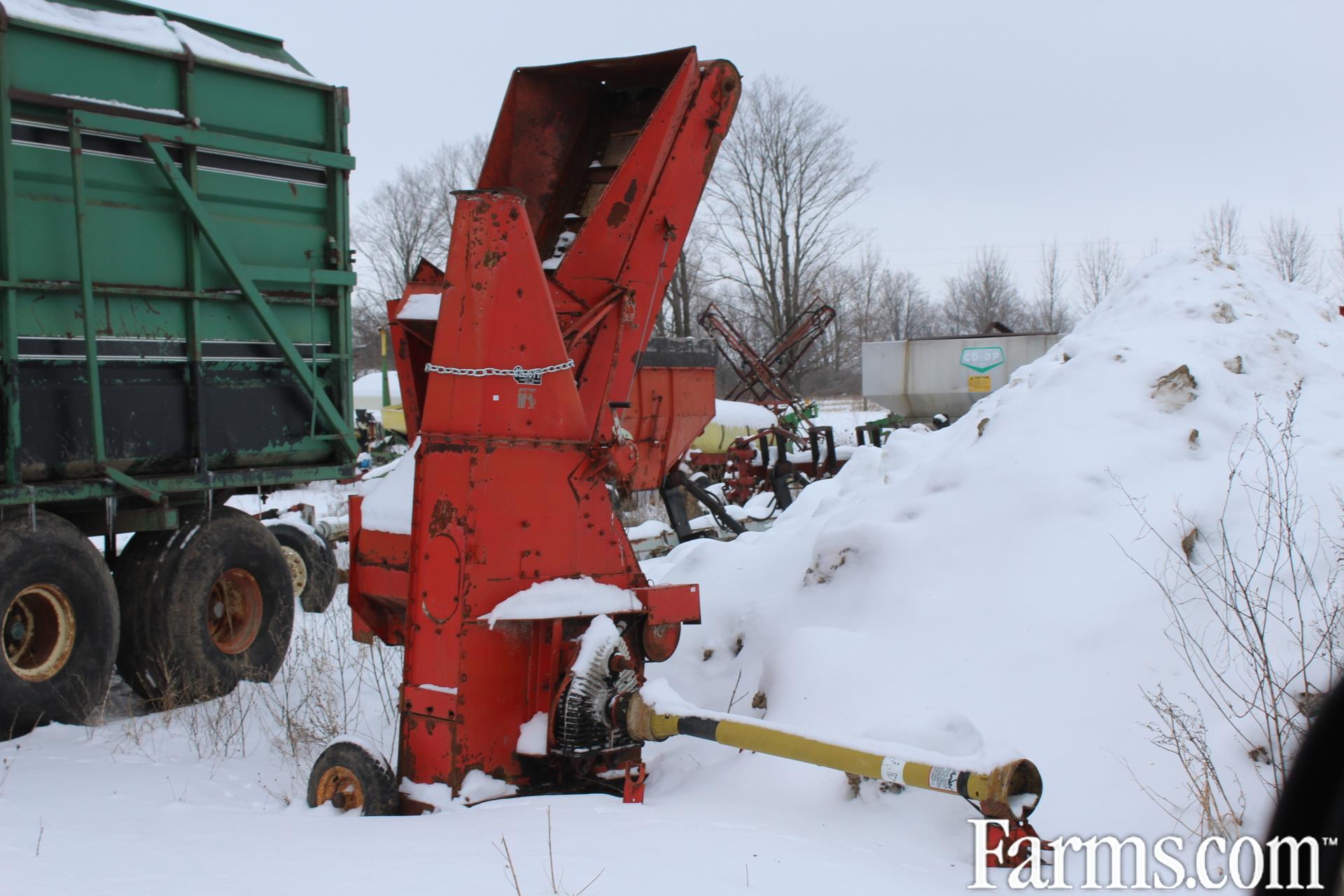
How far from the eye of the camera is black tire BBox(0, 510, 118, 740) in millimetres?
6074

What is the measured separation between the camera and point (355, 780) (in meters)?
4.59

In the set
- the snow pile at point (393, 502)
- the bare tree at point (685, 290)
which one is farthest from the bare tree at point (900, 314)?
the snow pile at point (393, 502)

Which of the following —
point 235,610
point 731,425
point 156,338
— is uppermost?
point 156,338

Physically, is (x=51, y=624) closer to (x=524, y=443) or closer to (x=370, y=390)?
(x=524, y=443)

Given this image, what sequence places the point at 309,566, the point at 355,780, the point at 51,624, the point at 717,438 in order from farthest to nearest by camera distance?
the point at 717,438 → the point at 309,566 → the point at 51,624 → the point at 355,780

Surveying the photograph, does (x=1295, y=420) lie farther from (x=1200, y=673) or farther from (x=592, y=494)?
(x=592, y=494)

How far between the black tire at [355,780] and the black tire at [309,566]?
18.2ft

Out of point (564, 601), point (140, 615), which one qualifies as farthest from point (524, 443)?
point (140, 615)

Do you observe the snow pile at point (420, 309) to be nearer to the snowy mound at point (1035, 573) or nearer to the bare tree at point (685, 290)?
the snowy mound at point (1035, 573)

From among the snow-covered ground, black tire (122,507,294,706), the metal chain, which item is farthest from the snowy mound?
black tire (122,507,294,706)

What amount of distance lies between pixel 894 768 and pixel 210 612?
5.12m

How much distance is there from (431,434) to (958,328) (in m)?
53.2

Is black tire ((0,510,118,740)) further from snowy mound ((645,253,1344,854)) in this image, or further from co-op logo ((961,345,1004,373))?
co-op logo ((961,345,1004,373))

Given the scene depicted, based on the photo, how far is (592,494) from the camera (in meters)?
5.08
